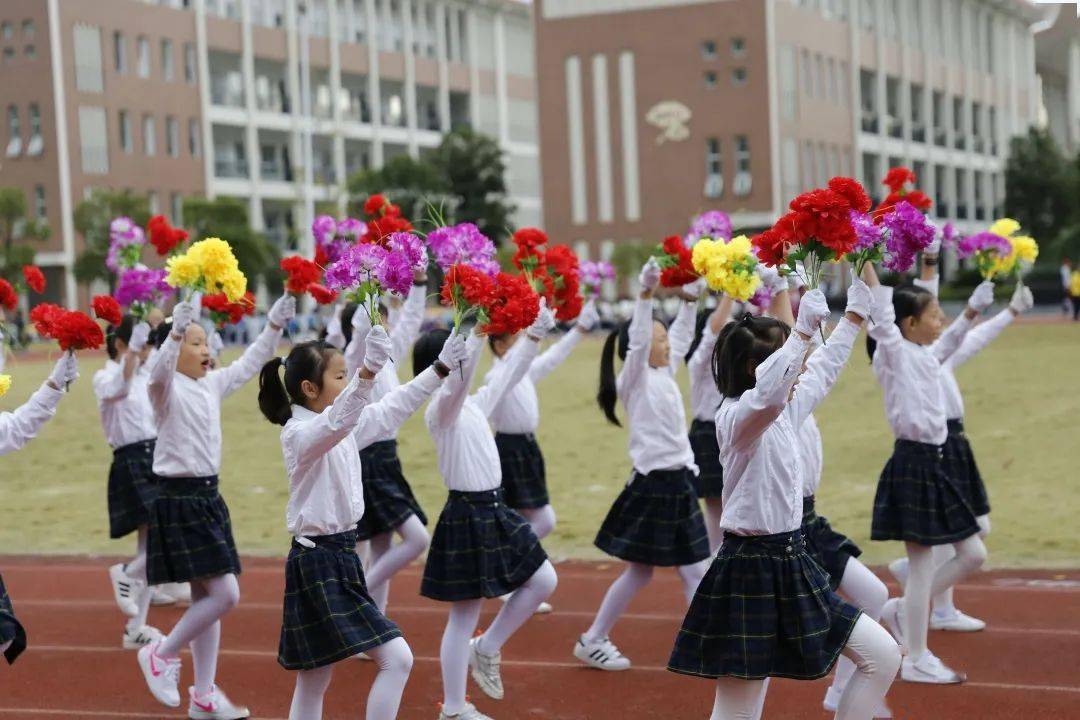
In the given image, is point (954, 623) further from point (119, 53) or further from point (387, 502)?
point (119, 53)

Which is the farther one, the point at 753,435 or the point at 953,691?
the point at 953,691

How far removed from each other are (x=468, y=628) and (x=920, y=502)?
7.09ft

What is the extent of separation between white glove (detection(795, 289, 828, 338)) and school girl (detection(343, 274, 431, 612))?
2.75 m

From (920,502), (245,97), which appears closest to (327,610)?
(920,502)

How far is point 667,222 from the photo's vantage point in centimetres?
5131

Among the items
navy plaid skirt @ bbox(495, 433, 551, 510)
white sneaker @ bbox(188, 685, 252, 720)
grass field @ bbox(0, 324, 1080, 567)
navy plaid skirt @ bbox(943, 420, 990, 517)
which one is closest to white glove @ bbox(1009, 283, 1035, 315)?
navy plaid skirt @ bbox(943, 420, 990, 517)

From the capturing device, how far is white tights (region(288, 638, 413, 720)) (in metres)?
4.98

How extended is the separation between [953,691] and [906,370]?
143 centimetres

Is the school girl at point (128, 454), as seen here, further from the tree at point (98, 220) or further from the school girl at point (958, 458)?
the tree at point (98, 220)

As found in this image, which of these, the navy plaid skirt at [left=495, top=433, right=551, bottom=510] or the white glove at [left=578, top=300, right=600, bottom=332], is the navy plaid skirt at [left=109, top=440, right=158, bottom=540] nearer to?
the navy plaid skirt at [left=495, top=433, right=551, bottom=510]

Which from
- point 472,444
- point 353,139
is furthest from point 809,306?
point 353,139

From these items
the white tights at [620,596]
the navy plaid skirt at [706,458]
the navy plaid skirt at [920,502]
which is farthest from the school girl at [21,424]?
the navy plaid skirt at [706,458]

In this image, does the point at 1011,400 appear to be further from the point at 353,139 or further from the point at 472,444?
the point at 353,139

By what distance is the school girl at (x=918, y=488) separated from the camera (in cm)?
642
